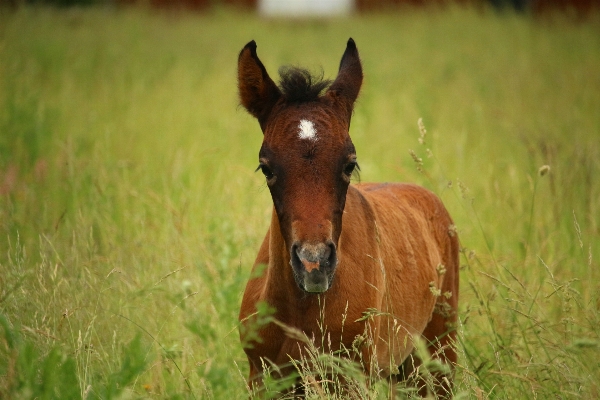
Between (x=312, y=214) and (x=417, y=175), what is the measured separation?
17.1ft

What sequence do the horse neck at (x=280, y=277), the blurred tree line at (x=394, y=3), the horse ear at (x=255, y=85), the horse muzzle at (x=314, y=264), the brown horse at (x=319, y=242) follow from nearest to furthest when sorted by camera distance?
the horse muzzle at (x=314, y=264) → the brown horse at (x=319, y=242) → the horse neck at (x=280, y=277) → the horse ear at (x=255, y=85) → the blurred tree line at (x=394, y=3)

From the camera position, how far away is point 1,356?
3.44 meters

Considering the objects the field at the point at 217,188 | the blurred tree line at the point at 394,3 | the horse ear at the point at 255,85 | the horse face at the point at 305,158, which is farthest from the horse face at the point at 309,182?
the blurred tree line at the point at 394,3

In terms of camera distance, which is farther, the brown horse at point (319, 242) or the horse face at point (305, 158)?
the brown horse at point (319, 242)

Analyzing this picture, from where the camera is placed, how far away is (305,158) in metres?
3.16

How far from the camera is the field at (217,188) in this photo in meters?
3.46

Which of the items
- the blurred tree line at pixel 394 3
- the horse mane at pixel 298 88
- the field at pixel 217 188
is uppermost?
the blurred tree line at pixel 394 3

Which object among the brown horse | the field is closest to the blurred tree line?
the field

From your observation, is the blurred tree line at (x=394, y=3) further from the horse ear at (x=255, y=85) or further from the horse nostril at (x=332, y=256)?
the horse nostril at (x=332, y=256)

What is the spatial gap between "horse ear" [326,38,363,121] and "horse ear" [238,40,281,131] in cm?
32

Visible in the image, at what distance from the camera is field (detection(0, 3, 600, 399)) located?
3.46 metres

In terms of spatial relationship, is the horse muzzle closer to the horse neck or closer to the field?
the horse neck

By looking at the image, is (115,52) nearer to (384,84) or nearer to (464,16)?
(384,84)

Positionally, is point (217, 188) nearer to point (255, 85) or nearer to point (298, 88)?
point (255, 85)
